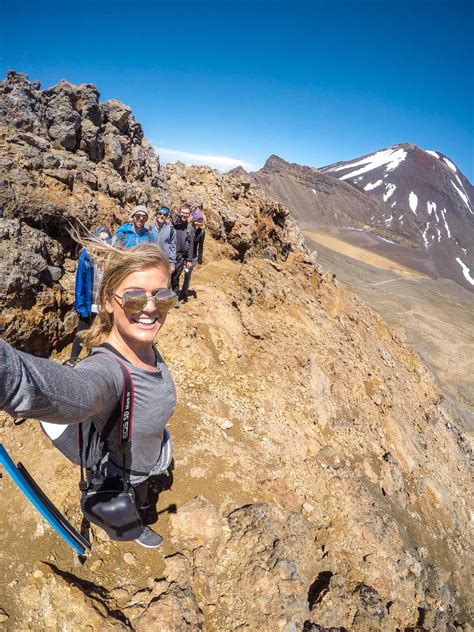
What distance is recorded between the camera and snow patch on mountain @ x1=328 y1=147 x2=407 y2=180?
422ft

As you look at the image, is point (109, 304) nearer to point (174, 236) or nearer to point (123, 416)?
point (123, 416)

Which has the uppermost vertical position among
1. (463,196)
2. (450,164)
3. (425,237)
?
(450,164)

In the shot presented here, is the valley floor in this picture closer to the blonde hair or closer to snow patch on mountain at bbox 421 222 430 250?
snow patch on mountain at bbox 421 222 430 250

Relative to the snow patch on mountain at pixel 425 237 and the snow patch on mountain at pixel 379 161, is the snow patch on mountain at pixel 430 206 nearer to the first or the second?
the snow patch on mountain at pixel 425 237

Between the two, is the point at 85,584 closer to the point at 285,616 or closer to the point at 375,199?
the point at 285,616

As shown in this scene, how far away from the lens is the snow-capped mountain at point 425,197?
3772 inches

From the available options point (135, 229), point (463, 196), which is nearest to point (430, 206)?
point (463, 196)

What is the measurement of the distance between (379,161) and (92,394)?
6141 inches

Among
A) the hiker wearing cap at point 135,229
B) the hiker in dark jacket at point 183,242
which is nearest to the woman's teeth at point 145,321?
the hiker wearing cap at point 135,229

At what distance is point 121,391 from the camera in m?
1.86

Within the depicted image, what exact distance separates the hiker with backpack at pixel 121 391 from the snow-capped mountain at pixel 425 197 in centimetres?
9140

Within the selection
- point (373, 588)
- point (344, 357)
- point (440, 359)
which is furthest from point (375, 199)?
point (373, 588)

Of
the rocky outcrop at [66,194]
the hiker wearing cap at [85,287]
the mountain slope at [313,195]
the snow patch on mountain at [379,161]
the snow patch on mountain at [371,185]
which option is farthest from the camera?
the snow patch on mountain at [379,161]

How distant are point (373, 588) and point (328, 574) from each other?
2.66ft
